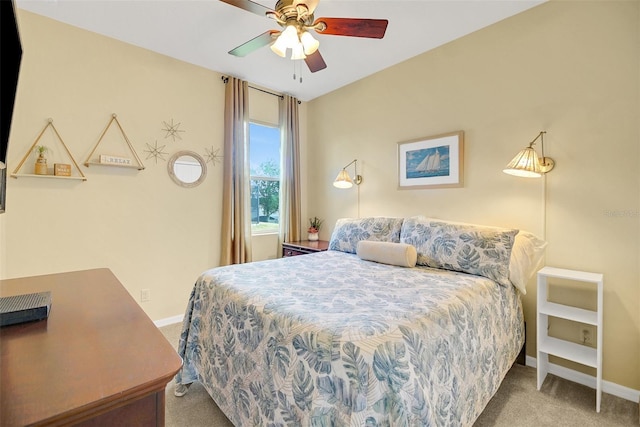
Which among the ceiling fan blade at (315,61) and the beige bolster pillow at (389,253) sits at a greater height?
the ceiling fan blade at (315,61)

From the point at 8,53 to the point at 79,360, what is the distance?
818 millimetres

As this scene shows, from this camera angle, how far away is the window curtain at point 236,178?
132 inches

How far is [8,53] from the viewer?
77 cm

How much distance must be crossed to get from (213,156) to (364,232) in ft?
6.34

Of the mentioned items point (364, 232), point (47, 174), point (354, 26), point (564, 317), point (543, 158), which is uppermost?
point (354, 26)

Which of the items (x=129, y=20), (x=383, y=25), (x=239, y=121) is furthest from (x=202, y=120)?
(x=383, y=25)

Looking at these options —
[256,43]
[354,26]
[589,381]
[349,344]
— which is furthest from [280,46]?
[589,381]

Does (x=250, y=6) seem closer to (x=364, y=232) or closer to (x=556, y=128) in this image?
(x=364, y=232)

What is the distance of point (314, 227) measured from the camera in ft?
13.2

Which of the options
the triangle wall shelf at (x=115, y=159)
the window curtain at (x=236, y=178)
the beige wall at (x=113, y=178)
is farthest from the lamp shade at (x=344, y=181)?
the triangle wall shelf at (x=115, y=159)

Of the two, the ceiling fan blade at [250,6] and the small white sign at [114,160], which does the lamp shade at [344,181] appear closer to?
the ceiling fan blade at [250,6]

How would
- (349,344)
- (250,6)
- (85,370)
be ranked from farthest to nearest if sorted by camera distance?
1. (250,6)
2. (349,344)
3. (85,370)

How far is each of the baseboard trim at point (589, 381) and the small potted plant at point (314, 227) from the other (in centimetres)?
253

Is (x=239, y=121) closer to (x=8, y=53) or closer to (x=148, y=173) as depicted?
(x=148, y=173)
